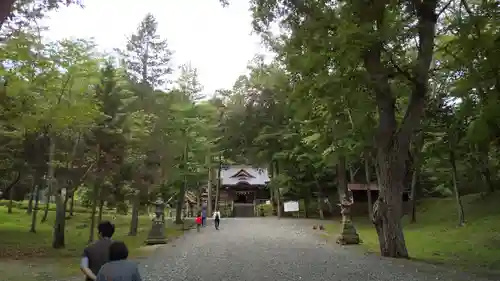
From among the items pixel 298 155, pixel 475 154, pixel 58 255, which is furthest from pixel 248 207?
pixel 58 255

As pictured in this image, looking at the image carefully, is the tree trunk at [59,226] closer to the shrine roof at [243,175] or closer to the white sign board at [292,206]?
the white sign board at [292,206]

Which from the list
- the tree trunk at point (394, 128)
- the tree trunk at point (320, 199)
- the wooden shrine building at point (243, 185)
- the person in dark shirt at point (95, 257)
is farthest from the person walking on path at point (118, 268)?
the wooden shrine building at point (243, 185)

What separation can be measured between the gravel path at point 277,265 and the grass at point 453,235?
1924 mm

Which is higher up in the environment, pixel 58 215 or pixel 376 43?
pixel 376 43

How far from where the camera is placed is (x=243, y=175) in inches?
1914

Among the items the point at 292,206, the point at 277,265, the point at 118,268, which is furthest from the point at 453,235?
the point at 118,268

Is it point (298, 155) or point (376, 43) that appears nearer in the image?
point (376, 43)

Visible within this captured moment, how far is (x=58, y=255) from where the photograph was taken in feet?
50.0

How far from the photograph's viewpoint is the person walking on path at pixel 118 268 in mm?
3867

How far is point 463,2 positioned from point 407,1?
1.37 metres

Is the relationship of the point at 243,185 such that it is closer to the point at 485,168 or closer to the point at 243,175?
the point at 243,175

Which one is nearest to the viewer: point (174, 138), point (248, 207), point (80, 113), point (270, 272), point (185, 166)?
point (270, 272)

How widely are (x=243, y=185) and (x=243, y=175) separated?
1.11m

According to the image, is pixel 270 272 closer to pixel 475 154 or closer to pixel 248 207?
pixel 475 154
